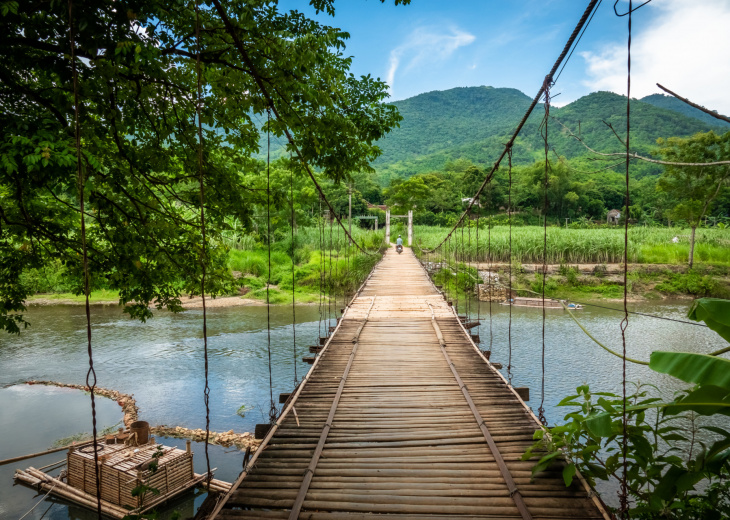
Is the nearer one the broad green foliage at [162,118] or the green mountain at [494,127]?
the broad green foliage at [162,118]

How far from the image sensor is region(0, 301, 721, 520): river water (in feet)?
18.3

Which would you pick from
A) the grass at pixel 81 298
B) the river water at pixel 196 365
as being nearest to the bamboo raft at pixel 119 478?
the river water at pixel 196 365

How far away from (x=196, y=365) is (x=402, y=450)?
654 centimetres

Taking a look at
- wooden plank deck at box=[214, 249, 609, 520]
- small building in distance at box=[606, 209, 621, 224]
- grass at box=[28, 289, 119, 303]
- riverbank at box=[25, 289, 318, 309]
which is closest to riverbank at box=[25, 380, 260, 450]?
wooden plank deck at box=[214, 249, 609, 520]

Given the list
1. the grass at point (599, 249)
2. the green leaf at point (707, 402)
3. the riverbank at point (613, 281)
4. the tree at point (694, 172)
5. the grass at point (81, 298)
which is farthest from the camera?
the grass at point (599, 249)

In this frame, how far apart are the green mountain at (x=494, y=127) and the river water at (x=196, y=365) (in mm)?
7724

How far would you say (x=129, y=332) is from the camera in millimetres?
9836

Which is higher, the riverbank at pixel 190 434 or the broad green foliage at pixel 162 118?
the broad green foliage at pixel 162 118

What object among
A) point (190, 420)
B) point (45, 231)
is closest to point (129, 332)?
point (190, 420)

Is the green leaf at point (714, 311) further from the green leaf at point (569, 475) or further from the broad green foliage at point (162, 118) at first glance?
the broad green foliage at point (162, 118)

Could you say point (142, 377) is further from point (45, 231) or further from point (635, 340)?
point (635, 340)

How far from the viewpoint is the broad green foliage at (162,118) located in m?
2.16

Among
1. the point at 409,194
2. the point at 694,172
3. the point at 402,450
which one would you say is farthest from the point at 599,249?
the point at 402,450

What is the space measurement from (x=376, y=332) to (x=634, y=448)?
3251 mm
